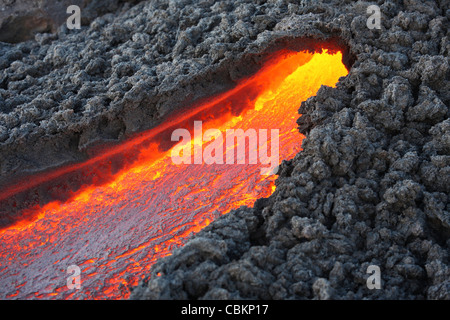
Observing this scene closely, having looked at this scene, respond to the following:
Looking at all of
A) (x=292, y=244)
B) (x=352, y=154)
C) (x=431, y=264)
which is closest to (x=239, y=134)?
(x=352, y=154)

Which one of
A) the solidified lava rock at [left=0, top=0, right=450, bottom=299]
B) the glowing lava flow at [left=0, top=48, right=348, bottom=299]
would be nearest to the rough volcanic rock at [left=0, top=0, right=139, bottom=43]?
the solidified lava rock at [left=0, top=0, right=450, bottom=299]

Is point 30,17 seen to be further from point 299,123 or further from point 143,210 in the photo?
point 299,123

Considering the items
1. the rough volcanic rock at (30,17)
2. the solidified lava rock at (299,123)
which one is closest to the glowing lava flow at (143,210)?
the solidified lava rock at (299,123)

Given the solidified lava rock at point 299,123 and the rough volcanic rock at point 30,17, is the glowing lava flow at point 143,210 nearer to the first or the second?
the solidified lava rock at point 299,123

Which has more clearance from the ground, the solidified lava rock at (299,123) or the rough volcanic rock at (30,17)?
the rough volcanic rock at (30,17)

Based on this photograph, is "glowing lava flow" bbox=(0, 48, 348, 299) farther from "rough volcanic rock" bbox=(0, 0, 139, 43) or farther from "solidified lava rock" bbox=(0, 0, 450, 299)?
"rough volcanic rock" bbox=(0, 0, 139, 43)

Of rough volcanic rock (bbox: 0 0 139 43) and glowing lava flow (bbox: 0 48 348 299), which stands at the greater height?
rough volcanic rock (bbox: 0 0 139 43)

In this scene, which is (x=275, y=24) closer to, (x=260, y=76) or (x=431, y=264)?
(x=260, y=76)
